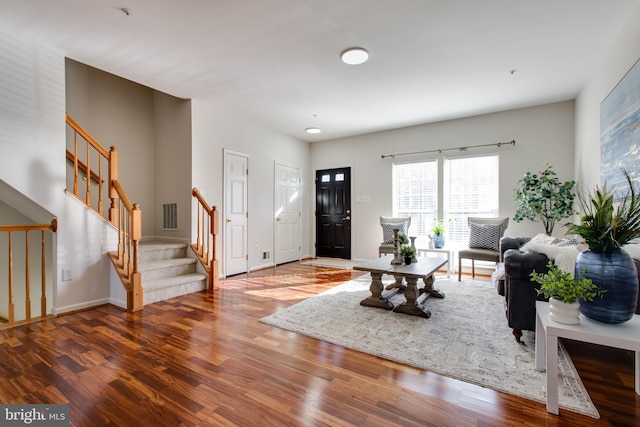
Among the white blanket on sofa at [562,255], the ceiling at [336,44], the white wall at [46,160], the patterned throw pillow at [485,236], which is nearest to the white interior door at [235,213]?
the ceiling at [336,44]

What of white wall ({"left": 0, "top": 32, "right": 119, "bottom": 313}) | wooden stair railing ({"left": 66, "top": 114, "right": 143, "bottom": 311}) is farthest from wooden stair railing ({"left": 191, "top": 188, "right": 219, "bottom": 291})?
white wall ({"left": 0, "top": 32, "right": 119, "bottom": 313})

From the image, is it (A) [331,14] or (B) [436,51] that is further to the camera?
(B) [436,51]

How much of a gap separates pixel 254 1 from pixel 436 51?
1.84 metres

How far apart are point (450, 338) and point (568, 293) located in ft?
3.67

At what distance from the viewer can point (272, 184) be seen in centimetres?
576

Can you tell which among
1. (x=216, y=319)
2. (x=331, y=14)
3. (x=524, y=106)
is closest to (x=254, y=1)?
(x=331, y=14)

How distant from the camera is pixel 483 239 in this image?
4.49 meters

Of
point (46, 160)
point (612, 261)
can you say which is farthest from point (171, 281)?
point (612, 261)

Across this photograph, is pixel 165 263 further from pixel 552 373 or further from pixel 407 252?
pixel 552 373

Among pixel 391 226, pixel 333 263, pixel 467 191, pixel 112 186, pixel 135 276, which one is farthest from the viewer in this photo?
pixel 333 263

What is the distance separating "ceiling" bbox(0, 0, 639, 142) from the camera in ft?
7.77

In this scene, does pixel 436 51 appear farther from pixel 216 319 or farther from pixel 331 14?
pixel 216 319

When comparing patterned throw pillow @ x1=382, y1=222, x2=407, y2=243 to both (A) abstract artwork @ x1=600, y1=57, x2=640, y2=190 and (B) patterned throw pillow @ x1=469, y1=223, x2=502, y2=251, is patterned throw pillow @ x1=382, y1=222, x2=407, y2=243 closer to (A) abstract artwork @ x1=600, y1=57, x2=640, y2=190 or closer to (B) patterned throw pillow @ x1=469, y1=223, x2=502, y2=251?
(B) patterned throw pillow @ x1=469, y1=223, x2=502, y2=251

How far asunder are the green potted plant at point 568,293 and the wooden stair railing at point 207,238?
12.3 ft
